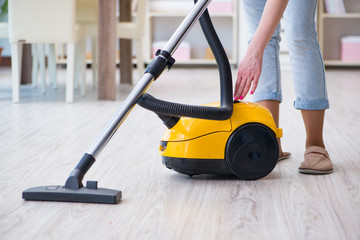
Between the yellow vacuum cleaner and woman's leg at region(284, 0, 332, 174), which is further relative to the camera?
woman's leg at region(284, 0, 332, 174)

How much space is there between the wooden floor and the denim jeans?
189mm

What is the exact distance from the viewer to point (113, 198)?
1094 millimetres

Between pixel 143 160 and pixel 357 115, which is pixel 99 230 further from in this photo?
pixel 357 115

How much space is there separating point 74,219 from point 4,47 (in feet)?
16.3

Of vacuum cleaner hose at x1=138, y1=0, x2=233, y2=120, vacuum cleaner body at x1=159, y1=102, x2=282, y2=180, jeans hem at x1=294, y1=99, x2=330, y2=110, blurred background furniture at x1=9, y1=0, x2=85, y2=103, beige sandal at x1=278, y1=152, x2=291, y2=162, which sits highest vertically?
→ blurred background furniture at x1=9, y1=0, x2=85, y2=103

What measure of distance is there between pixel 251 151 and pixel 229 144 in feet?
0.17

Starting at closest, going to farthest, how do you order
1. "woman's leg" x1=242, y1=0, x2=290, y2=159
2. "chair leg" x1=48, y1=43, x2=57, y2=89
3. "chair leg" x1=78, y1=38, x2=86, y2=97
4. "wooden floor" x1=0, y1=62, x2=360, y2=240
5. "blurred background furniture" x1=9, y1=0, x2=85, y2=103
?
"wooden floor" x1=0, y1=62, x2=360, y2=240
"woman's leg" x1=242, y1=0, x2=290, y2=159
"blurred background furniture" x1=9, y1=0, x2=85, y2=103
"chair leg" x1=78, y1=38, x2=86, y2=97
"chair leg" x1=48, y1=43, x2=57, y2=89

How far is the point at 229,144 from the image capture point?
48.4 inches

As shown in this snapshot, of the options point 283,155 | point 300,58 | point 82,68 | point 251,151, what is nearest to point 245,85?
A: point 251,151

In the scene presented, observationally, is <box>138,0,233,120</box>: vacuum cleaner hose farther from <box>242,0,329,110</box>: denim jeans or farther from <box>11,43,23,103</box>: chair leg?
<box>11,43,23,103</box>: chair leg

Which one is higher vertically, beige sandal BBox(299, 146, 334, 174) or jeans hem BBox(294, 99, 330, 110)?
jeans hem BBox(294, 99, 330, 110)

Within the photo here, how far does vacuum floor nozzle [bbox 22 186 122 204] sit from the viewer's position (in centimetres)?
109

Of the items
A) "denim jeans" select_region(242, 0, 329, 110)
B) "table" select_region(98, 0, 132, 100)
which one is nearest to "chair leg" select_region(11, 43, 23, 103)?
"table" select_region(98, 0, 132, 100)

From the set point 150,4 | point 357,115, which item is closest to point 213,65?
point 150,4
